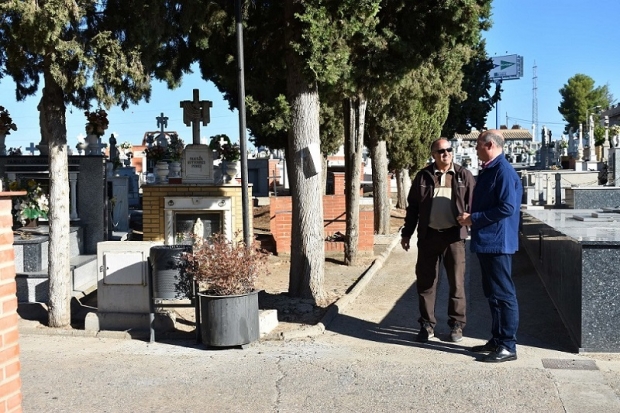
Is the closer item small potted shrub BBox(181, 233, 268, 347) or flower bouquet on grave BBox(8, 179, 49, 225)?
small potted shrub BBox(181, 233, 268, 347)

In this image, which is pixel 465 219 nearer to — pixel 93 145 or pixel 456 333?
A: pixel 456 333

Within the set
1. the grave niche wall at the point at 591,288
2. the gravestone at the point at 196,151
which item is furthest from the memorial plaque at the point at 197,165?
the grave niche wall at the point at 591,288

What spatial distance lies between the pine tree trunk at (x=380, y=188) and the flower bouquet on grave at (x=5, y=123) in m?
8.76

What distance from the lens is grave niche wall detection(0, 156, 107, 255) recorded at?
12.7 m

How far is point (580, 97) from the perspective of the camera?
105 m

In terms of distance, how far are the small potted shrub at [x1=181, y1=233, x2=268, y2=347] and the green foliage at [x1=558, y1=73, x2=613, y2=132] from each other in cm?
10177

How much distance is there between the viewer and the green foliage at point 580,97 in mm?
103812

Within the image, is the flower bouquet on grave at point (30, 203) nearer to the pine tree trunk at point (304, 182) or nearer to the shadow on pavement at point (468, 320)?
the pine tree trunk at point (304, 182)

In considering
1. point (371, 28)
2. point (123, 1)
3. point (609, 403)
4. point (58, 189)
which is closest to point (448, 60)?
point (371, 28)

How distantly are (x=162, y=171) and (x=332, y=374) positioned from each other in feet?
23.8

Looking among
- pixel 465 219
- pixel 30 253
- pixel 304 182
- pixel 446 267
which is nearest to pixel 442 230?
pixel 446 267

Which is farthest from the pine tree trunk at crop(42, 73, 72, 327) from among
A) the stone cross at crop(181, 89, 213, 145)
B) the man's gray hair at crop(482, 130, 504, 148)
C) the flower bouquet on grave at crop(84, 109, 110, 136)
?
the man's gray hair at crop(482, 130, 504, 148)

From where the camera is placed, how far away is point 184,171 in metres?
12.9

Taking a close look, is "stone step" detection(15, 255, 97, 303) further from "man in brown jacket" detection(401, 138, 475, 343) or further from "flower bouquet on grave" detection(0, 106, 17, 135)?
"man in brown jacket" detection(401, 138, 475, 343)
